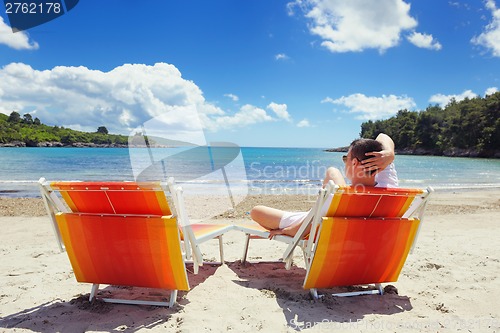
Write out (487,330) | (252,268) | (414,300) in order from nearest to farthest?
1. (487,330)
2. (414,300)
3. (252,268)

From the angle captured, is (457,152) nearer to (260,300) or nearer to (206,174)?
(206,174)

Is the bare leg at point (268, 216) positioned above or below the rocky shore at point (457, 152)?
above

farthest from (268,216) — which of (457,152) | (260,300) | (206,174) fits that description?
(457,152)

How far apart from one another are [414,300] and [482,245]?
2.55m

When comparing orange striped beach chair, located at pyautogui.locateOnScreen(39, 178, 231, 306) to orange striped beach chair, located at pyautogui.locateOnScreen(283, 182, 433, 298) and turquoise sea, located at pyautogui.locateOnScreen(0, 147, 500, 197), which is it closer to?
orange striped beach chair, located at pyautogui.locateOnScreen(283, 182, 433, 298)

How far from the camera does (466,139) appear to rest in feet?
210

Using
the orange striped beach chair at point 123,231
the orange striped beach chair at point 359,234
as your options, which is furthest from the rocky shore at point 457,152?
the orange striped beach chair at point 123,231

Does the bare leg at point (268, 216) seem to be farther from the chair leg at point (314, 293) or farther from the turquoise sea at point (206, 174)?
the turquoise sea at point (206, 174)

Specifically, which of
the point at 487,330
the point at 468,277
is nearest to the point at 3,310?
the point at 487,330

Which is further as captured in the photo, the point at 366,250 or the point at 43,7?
the point at 43,7

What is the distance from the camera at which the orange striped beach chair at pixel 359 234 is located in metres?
2.68

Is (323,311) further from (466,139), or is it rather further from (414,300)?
(466,139)

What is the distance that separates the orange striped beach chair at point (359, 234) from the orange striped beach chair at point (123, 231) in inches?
38.1

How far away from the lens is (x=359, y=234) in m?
2.80
